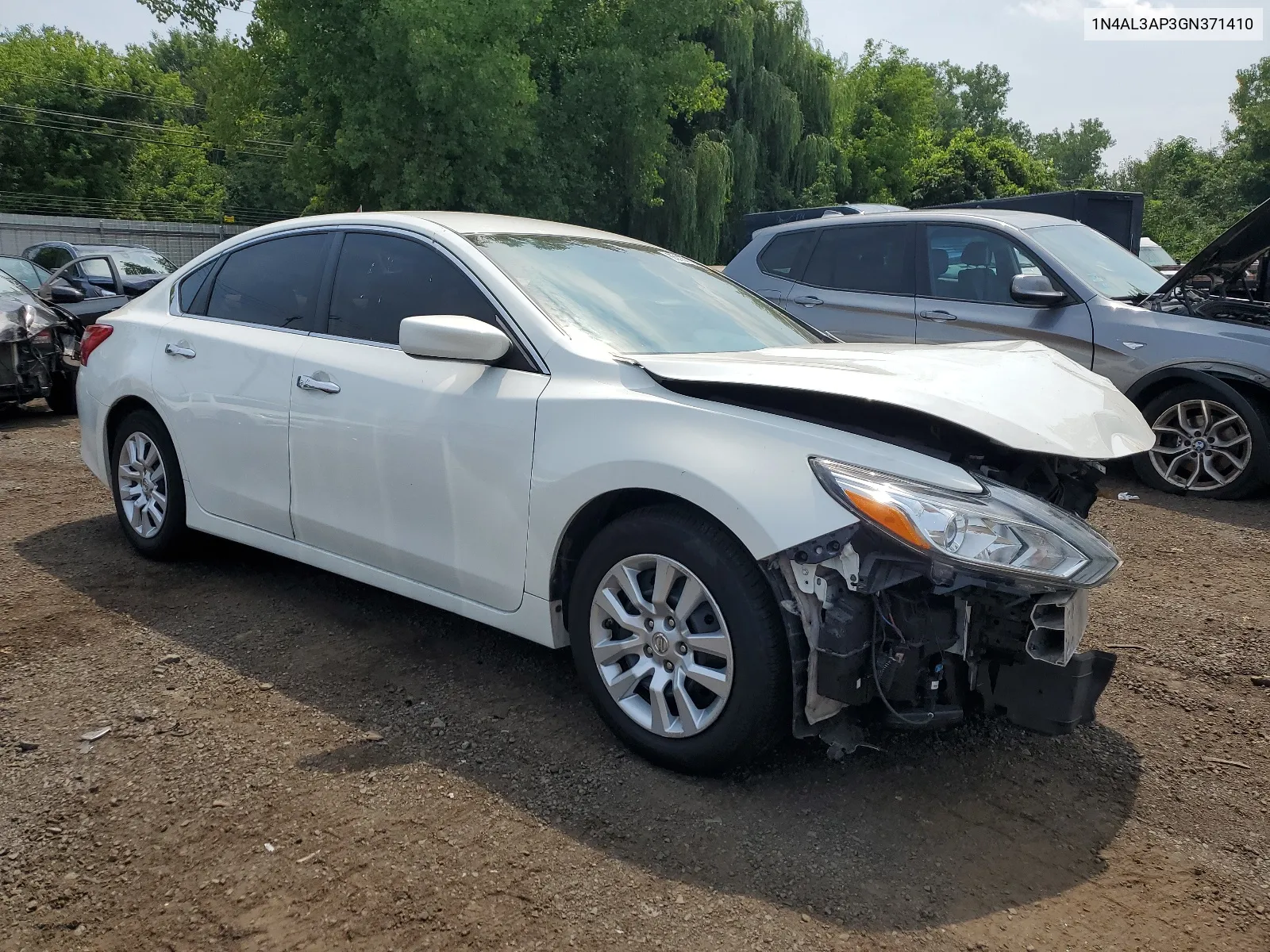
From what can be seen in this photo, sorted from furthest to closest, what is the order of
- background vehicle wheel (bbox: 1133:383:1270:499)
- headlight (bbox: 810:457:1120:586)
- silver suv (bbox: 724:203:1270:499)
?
silver suv (bbox: 724:203:1270:499) < background vehicle wheel (bbox: 1133:383:1270:499) < headlight (bbox: 810:457:1120:586)

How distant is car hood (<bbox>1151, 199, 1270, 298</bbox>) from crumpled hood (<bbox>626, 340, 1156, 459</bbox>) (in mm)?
3422

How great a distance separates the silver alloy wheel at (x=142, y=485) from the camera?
16.0 ft

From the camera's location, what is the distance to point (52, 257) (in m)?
15.9

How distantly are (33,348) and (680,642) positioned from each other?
27.1ft

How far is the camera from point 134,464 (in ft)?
16.4

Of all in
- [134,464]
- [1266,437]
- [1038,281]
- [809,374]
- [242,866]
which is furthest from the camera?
[1038,281]

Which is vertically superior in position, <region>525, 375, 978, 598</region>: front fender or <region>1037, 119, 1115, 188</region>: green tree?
<region>1037, 119, 1115, 188</region>: green tree

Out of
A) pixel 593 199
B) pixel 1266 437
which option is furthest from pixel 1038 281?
pixel 593 199

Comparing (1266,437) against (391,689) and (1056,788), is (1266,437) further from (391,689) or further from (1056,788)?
(391,689)

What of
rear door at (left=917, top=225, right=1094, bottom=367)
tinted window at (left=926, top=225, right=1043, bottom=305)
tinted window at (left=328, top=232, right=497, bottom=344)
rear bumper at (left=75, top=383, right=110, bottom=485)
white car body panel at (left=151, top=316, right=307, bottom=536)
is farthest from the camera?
tinted window at (left=926, top=225, right=1043, bottom=305)

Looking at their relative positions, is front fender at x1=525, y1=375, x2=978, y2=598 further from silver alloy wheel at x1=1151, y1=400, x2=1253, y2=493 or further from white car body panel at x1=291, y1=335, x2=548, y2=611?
silver alloy wheel at x1=1151, y1=400, x2=1253, y2=493

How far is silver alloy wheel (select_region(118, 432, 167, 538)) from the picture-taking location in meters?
4.89

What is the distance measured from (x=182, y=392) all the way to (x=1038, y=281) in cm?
521

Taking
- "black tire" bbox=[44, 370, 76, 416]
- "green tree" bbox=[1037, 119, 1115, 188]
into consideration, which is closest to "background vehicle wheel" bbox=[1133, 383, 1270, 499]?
"black tire" bbox=[44, 370, 76, 416]
